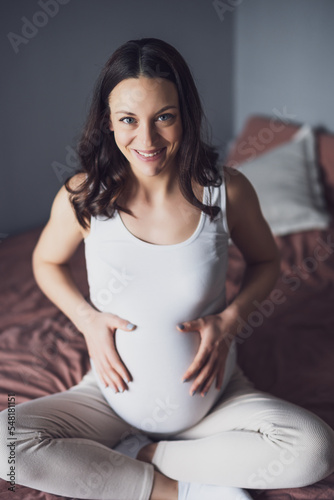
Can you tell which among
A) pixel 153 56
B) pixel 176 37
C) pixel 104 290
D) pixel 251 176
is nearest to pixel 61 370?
pixel 104 290

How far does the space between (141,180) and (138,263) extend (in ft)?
0.56

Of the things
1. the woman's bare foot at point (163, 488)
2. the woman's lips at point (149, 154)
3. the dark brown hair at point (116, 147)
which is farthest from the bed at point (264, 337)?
the woman's lips at point (149, 154)

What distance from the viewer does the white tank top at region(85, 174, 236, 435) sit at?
37.0 inches

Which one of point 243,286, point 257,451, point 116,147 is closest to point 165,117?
point 116,147

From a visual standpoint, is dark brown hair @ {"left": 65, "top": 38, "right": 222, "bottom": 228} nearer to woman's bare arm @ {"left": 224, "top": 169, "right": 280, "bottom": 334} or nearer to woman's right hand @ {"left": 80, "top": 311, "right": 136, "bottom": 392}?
woman's bare arm @ {"left": 224, "top": 169, "right": 280, "bottom": 334}

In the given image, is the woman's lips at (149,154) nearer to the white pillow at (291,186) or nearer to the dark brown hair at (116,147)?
the dark brown hair at (116,147)

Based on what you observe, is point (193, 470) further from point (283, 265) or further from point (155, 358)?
point (283, 265)

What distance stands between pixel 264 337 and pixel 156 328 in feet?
1.67

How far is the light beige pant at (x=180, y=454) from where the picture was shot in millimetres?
881

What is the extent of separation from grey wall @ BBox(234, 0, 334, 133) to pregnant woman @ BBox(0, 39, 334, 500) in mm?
1348

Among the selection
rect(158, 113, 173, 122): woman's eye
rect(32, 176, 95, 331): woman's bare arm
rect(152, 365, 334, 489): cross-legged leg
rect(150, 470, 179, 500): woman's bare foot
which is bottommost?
rect(150, 470, 179, 500): woman's bare foot

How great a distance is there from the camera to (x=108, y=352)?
0.97 meters

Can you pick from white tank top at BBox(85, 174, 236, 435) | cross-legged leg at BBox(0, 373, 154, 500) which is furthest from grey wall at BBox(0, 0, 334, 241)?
cross-legged leg at BBox(0, 373, 154, 500)

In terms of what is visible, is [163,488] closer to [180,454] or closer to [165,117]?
[180,454]
